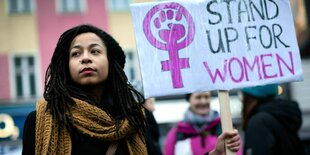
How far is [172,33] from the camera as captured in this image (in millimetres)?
2887

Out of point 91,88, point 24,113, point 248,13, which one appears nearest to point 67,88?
point 91,88

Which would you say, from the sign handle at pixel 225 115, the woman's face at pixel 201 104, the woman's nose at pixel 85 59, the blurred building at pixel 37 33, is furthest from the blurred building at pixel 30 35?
the woman's nose at pixel 85 59

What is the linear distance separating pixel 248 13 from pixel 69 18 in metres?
14.1

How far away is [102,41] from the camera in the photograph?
8.54ft

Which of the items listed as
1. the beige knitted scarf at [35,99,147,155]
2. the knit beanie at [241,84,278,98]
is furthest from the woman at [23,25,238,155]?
the knit beanie at [241,84,278,98]

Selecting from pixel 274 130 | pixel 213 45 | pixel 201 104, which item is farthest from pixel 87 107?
pixel 201 104

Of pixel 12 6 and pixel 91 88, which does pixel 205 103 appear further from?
pixel 12 6

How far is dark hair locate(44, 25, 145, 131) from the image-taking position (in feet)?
8.00

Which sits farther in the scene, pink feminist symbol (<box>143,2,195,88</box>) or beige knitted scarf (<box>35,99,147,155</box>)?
pink feminist symbol (<box>143,2,195,88</box>)

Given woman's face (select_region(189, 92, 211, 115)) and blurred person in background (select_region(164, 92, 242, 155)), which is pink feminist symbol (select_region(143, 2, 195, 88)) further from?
woman's face (select_region(189, 92, 211, 115))

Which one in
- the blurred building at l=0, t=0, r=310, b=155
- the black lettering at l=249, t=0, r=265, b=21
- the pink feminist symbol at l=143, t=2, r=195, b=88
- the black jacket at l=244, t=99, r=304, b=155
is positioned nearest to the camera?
the pink feminist symbol at l=143, t=2, r=195, b=88

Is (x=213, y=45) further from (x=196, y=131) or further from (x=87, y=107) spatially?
(x=196, y=131)

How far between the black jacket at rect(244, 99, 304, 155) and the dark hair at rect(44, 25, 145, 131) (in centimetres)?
129

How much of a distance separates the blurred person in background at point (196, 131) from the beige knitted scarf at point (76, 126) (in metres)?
2.08
